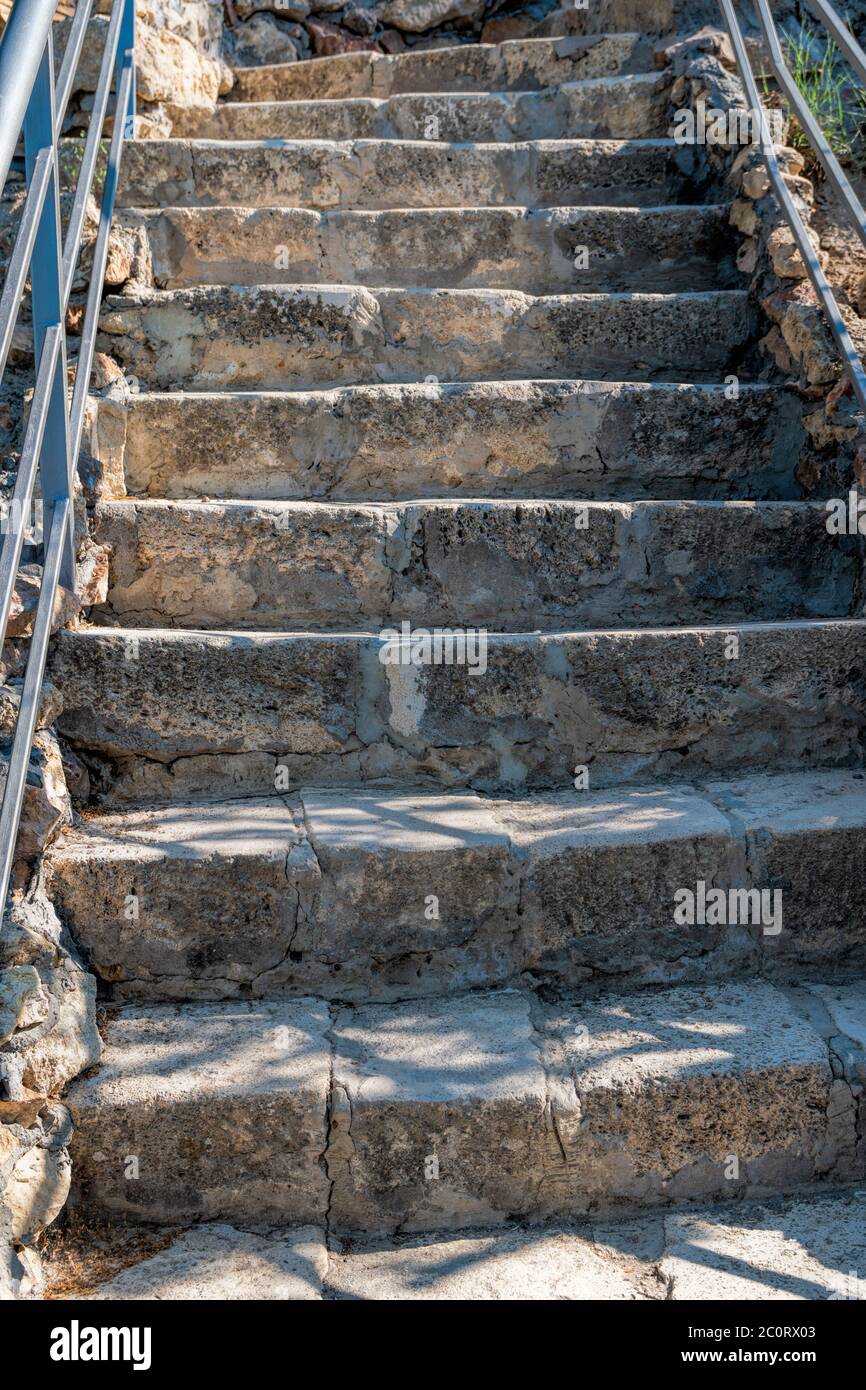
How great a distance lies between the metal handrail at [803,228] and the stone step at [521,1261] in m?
1.67

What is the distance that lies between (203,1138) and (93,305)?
1.76 metres

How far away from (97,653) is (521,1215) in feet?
4.10

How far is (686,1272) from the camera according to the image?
1.70 metres

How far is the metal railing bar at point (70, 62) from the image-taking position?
215 centimetres

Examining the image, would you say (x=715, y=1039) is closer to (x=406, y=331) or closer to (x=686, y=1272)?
(x=686, y=1272)

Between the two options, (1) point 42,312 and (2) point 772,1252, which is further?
(1) point 42,312

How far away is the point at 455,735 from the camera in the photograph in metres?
2.36

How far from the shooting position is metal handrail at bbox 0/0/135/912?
164cm

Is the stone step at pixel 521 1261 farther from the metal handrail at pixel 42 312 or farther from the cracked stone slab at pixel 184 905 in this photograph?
the metal handrail at pixel 42 312

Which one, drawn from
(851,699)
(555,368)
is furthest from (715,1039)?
(555,368)

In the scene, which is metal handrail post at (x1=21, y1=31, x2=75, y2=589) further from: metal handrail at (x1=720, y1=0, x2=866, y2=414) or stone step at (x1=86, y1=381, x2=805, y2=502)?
metal handrail at (x1=720, y1=0, x2=866, y2=414)

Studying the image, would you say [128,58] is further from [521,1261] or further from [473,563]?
[521,1261]

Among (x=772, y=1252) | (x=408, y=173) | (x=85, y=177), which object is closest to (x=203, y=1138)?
(x=772, y=1252)

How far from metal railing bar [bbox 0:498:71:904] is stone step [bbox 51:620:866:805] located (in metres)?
0.22
